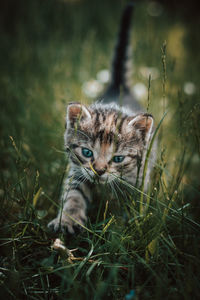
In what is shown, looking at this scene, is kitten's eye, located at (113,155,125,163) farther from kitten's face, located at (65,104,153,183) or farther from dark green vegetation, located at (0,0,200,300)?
dark green vegetation, located at (0,0,200,300)

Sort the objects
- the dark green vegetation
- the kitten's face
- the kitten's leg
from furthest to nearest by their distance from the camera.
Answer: the kitten's face < the kitten's leg < the dark green vegetation

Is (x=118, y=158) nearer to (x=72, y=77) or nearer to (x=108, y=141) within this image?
(x=108, y=141)

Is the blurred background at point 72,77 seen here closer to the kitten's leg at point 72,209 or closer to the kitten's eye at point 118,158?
the kitten's leg at point 72,209

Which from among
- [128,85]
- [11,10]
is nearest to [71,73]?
[128,85]

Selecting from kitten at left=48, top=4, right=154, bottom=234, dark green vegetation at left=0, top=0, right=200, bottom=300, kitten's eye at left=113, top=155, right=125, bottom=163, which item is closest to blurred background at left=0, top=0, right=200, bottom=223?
dark green vegetation at left=0, top=0, right=200, bottom=300

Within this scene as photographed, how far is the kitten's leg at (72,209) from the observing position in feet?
3.92

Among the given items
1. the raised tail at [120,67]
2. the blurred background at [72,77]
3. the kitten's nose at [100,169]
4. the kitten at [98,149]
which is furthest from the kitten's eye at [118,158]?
the raised tail at [120,67]

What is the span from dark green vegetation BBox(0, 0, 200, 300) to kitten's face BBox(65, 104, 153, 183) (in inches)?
4.6

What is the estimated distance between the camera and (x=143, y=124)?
1386 millimetres

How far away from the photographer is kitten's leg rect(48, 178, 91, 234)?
1195mm

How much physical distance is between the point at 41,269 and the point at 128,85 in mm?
2087

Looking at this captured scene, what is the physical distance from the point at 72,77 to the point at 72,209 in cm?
202

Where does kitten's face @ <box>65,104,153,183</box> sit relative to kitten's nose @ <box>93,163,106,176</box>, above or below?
above

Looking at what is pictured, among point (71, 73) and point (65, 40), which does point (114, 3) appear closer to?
point (65, 40)
